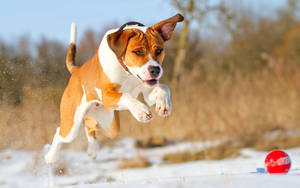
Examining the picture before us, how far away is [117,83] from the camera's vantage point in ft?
12.8

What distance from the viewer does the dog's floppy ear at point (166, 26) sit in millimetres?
3902

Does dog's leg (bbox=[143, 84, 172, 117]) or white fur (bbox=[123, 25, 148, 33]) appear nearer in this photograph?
dog's leg (bbox=[143, 84, 172, 117])

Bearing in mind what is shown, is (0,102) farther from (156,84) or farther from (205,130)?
(205,130)

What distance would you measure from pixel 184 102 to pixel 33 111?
4192mm

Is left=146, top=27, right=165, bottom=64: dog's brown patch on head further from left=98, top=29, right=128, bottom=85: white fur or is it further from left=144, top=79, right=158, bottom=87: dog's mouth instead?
left=98, top=29, right=128, bottom=85: white fur

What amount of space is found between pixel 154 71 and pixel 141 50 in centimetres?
25

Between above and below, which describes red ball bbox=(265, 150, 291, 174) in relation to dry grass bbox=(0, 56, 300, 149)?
below

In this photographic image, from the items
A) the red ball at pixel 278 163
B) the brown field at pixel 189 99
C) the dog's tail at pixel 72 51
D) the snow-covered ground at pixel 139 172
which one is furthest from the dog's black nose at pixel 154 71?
the brown field at pixel 189 99

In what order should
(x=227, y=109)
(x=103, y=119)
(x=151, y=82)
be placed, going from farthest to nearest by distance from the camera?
1. (x=227, y=109)
2. (x=103, y=119)
3. (x=151, y=82)

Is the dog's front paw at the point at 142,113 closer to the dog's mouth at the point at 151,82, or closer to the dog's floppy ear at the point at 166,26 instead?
the dog's mouth at the point at 151,82

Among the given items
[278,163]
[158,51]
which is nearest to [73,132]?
[158,51]

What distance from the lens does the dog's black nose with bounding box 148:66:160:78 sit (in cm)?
351

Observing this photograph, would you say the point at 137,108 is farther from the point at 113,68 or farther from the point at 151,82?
the point at 113,68

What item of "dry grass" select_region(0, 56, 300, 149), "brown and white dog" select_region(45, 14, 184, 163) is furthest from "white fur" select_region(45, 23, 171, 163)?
"dry grass" select_region(0, 56, 300, 149)
